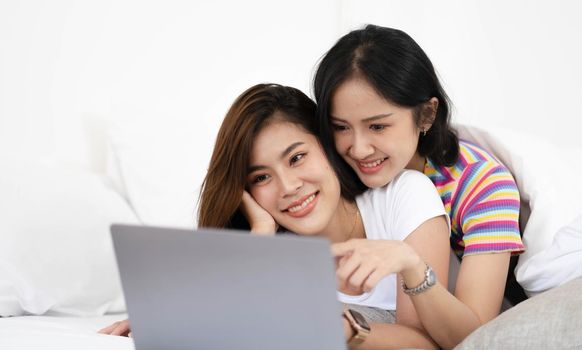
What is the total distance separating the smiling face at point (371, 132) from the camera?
5.04 feet

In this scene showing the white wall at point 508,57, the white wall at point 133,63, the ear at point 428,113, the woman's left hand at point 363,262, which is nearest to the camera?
the woman's left hand at point 363,262

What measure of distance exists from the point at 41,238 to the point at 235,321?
1105 millimetres

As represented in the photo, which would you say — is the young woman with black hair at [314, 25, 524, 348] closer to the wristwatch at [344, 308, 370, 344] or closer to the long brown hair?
the long brown hair

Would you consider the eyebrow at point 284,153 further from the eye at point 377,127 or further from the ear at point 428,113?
the ear at point 428,113

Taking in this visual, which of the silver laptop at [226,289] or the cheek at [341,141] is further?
the cheek at [341,141]

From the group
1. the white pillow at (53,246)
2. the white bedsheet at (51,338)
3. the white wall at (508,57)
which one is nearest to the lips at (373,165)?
the white bedsheet at (51,338)

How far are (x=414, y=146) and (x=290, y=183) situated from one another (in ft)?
0.97

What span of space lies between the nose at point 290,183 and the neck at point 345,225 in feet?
0.56

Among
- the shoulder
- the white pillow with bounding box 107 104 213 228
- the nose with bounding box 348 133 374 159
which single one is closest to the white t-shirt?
the shoulder

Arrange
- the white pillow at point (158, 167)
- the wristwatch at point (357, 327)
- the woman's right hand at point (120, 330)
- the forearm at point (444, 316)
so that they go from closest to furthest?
the wristwatch at point (357, 327)
the forearm at point (444, 316)
the woman's right hand at point (120, 330)
the white pillow at point (158, 167)

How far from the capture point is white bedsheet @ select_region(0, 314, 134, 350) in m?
1.32

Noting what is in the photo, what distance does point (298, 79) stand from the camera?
2809 millimetres

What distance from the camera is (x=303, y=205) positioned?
1.57 m

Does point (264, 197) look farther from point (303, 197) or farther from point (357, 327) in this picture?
point (357, 327)
